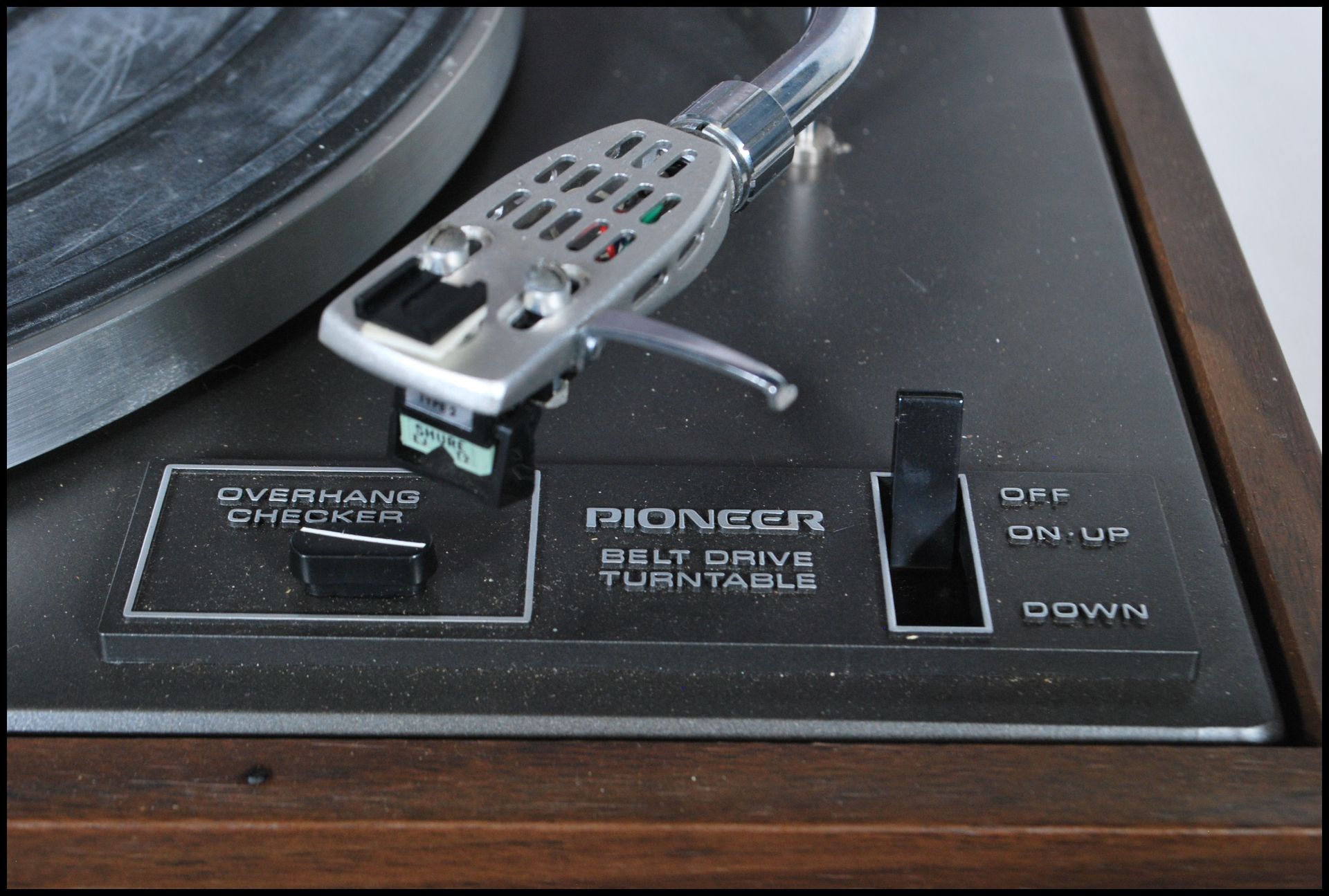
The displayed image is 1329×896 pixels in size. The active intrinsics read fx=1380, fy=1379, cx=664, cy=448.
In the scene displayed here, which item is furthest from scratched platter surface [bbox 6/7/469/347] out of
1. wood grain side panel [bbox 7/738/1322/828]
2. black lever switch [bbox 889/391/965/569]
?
black lever switch [bbox 889/391/965/569]

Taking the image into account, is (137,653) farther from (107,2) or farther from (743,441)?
(107,2)

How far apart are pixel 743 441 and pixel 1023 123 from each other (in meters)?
0.34

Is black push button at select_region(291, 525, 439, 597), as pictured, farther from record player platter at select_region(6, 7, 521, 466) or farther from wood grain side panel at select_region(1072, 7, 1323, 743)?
wood grain side panel at select_region(1072, 7, 1323, 743)

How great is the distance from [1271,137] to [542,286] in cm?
79

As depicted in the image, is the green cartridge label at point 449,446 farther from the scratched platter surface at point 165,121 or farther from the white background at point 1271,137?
the white background at point 1271,137

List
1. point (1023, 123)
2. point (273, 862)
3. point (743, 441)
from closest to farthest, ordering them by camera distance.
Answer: point (273, 862) → point (743, 441) → point (1023, 123)

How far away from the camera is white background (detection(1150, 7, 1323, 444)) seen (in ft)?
3.05

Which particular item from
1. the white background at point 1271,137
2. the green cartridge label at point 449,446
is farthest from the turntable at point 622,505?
the white background at point 1271,137

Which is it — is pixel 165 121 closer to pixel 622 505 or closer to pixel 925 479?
pixel 622 505

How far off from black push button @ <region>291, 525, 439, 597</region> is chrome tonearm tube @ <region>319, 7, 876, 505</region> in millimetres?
73

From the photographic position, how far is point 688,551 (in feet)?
1.90

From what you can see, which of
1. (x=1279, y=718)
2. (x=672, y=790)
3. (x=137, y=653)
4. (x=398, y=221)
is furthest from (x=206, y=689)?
(x=1279, y=718)

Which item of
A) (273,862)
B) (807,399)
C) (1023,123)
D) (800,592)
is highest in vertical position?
(1023,123)

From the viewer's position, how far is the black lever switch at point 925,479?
55 cm
